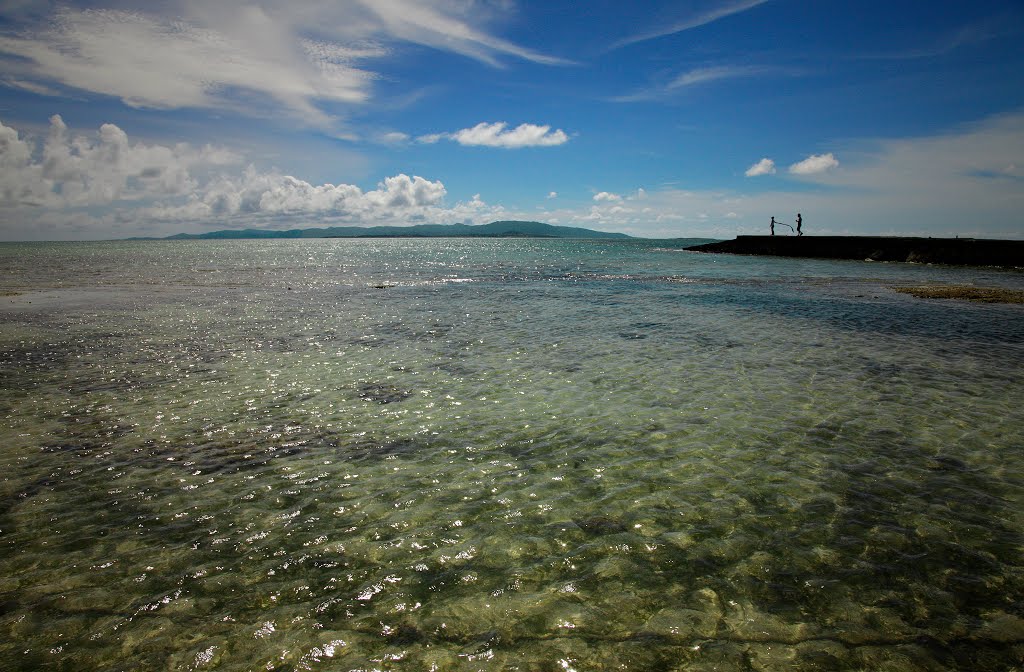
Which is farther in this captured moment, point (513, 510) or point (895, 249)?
point (895, 249)

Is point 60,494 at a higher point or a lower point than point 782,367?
lower

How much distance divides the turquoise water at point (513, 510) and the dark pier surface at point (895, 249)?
60586 mm

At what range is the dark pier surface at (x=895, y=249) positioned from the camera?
61.5 meters

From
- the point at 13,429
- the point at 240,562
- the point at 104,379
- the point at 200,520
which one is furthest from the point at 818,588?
the point at 104,379

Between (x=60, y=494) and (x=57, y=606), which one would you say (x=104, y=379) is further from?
(x=57, y=606)

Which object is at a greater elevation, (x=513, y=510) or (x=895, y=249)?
(x=895, y=249)

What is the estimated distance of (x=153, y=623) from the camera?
18.2 feet

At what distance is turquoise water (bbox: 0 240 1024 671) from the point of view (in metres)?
5.36

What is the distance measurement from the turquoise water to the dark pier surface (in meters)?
60.6

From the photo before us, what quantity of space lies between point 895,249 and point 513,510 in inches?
3490

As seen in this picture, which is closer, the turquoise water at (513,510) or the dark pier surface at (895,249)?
the turquoise water at (513,510)

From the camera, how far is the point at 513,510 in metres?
7.99

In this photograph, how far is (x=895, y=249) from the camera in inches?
2901

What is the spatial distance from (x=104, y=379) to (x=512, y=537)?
49.4ft
